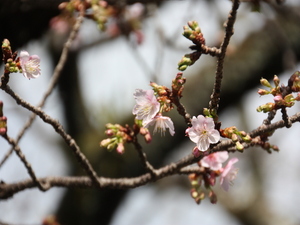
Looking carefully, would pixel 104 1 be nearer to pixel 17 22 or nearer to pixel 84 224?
pixel 17 22

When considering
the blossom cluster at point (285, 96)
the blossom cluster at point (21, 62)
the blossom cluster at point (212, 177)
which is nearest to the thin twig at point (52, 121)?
the blossom cluster at point (21, 62)

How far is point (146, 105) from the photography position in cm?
121

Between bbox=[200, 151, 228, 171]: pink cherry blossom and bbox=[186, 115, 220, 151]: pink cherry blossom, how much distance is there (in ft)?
0.42

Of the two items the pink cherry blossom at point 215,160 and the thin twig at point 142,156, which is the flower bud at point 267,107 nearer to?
the pink cherry blossom at point 215,160

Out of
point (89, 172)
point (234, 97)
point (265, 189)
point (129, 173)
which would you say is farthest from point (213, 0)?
point (265, 189)

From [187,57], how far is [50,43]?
2.91 m

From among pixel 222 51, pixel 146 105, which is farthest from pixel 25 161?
pixel 222 51

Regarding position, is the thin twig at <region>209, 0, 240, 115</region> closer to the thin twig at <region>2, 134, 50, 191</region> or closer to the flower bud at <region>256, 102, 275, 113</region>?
the flower bud at <region>256, 102, 275, 113</region>

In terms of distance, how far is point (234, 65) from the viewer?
317 cm

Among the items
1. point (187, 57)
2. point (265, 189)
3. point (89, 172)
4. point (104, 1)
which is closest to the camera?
point (187, 57)

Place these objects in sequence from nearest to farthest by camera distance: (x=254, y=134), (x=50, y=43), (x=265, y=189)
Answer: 1. (x=254, y=134)
2. (x=50, y=43)
3. (x=265, y=189)

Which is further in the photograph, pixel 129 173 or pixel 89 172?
pixel 129 173

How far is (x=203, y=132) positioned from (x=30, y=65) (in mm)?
486

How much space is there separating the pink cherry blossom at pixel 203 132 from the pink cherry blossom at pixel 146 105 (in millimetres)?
110
